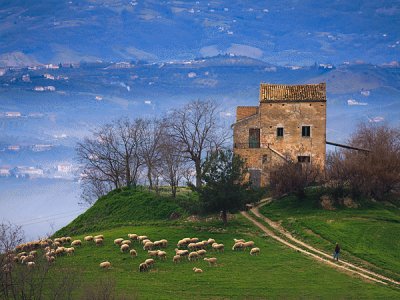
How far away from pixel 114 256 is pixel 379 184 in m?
23.0

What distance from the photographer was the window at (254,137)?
7438 centimetres

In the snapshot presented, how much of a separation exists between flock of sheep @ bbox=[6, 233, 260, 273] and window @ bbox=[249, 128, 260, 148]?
18.1 meters

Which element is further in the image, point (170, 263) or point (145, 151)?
point (145, 151)

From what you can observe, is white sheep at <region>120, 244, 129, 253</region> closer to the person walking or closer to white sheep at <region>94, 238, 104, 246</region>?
white sheep at <region>94, 238, 104, 246</region>

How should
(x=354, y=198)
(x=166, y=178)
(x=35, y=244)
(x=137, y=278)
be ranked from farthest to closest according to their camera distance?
(x=166, y=178) → (x=354, y=198) → (x=35, y=244) → (x=137, y=278)

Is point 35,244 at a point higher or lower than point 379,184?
lower

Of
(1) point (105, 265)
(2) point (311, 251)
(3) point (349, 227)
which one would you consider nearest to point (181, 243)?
(1) point (105, 265)

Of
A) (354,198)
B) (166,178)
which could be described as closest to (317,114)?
(354,198)

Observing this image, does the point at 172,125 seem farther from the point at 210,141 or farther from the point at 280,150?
the point at 280,150

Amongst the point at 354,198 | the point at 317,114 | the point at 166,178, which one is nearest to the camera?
the point at 354,198

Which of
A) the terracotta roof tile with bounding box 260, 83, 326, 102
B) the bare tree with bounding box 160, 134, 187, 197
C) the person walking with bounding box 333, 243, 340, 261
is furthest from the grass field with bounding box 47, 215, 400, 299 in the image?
the terracotta roof tile with bounding box 260, 83, 326, 102

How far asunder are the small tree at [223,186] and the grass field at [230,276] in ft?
10.6

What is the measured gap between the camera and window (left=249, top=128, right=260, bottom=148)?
244 feet

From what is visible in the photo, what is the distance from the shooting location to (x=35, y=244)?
195 ft
